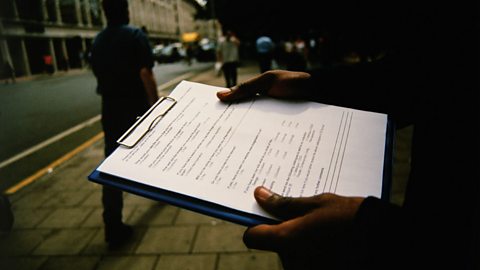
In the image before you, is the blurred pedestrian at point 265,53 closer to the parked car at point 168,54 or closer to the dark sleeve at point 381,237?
the dark sleeve at point 381,237

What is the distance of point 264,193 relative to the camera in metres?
0.76

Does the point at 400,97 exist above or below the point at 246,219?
above

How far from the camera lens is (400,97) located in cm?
103

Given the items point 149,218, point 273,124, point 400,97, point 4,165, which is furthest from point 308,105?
point 4,165

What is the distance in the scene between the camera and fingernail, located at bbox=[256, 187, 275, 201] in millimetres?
754

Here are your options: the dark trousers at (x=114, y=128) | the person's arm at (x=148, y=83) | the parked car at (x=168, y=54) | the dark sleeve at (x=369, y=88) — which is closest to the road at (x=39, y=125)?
the dark trousers at (x=114, y=128)

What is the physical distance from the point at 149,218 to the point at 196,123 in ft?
7.74

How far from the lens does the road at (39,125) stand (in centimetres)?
479

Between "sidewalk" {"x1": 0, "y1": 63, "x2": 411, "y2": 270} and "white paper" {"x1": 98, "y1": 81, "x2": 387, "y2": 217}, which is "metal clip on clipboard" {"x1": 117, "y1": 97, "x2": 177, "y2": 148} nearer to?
"white paper" {"x1": 98, "y1": 81, "x2": 387, "y2": 217}

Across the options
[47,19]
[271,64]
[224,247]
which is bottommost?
[224,247]

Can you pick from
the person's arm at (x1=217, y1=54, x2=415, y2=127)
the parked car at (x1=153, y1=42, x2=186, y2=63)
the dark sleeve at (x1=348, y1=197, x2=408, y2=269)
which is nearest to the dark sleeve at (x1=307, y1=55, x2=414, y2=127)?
the person's arm at (x1=217, y1=54, x2=415, y2=127)

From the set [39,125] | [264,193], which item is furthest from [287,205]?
[39,125]

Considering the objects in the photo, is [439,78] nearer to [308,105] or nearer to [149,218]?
[308,105]

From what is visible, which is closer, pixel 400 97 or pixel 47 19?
pixel 400 97
